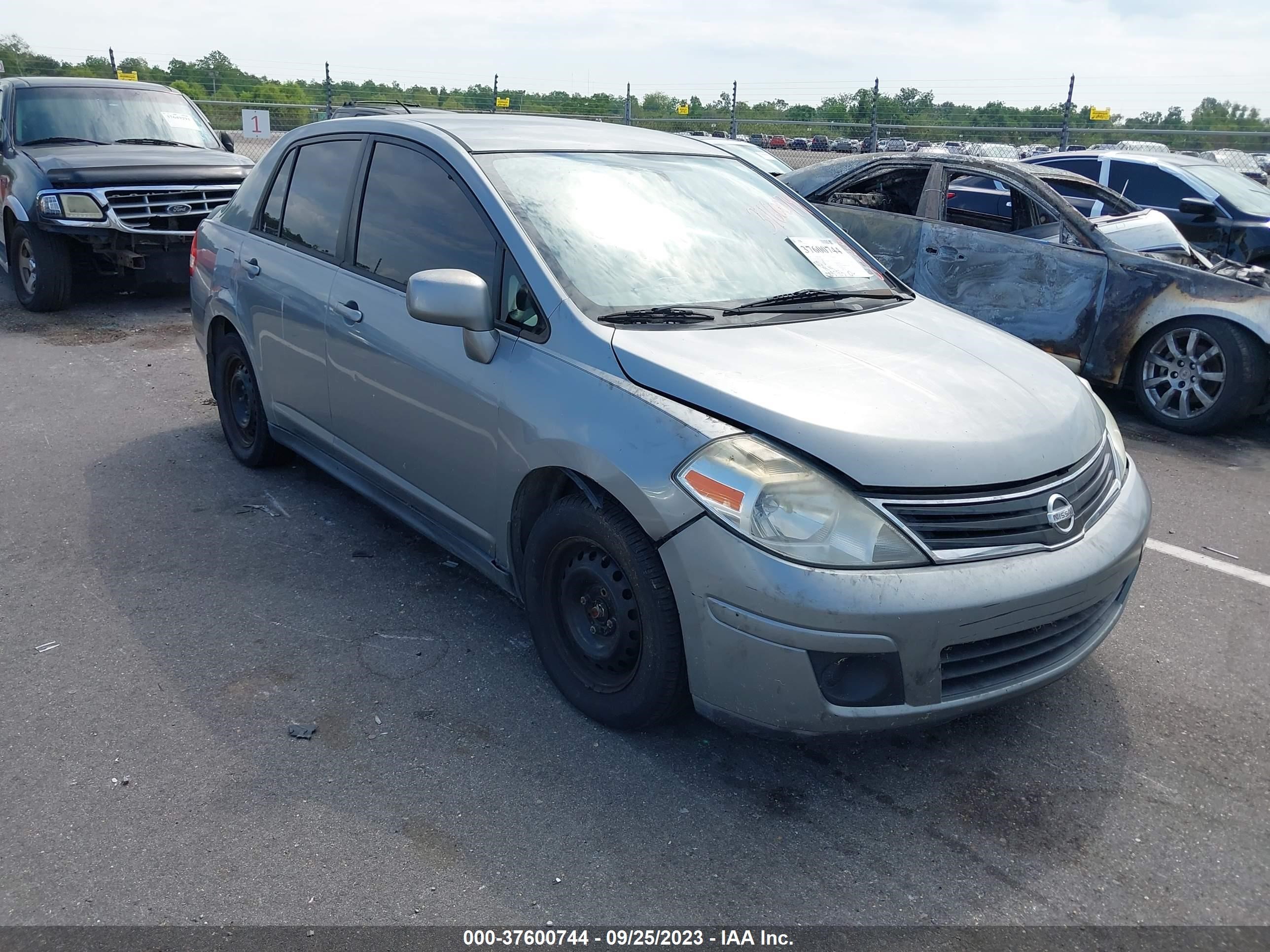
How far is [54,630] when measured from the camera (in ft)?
12.0

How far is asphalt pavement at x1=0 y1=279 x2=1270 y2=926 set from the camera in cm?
248

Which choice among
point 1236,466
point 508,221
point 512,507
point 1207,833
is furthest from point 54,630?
point 1236,466

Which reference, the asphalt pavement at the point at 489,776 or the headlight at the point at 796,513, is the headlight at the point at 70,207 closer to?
the asphalt pavement at the point at 489,776

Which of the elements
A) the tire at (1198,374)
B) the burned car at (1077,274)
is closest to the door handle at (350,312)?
the burned car at (1077,274)

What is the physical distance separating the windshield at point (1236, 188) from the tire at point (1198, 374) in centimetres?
340

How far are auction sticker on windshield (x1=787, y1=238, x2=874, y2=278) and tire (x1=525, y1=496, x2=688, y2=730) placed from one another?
1.53 meters

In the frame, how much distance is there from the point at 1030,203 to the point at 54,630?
21.8 ft

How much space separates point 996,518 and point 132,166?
8.58 meters

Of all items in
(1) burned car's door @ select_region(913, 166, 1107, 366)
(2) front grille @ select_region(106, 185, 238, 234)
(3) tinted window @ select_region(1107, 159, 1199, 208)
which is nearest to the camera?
(1) burned car's door @ select_region(913, 166, 1107, 366)

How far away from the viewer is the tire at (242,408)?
5.03 m

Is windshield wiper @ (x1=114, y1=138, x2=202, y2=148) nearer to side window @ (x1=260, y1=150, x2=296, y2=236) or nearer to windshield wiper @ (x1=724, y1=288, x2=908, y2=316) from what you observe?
side window @ (x1=260, y1=150, x2=296, y2=236)

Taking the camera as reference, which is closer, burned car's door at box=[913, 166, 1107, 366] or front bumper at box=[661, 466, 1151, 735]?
front bumper at box=[661, 466, 1151, 735]

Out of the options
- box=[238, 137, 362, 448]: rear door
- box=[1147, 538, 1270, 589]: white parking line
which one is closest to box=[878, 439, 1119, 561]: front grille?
box=[1147, 538, 1270, 589]: white parking line

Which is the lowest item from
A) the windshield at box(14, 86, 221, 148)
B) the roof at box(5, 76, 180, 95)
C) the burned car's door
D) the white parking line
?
the white parking line
